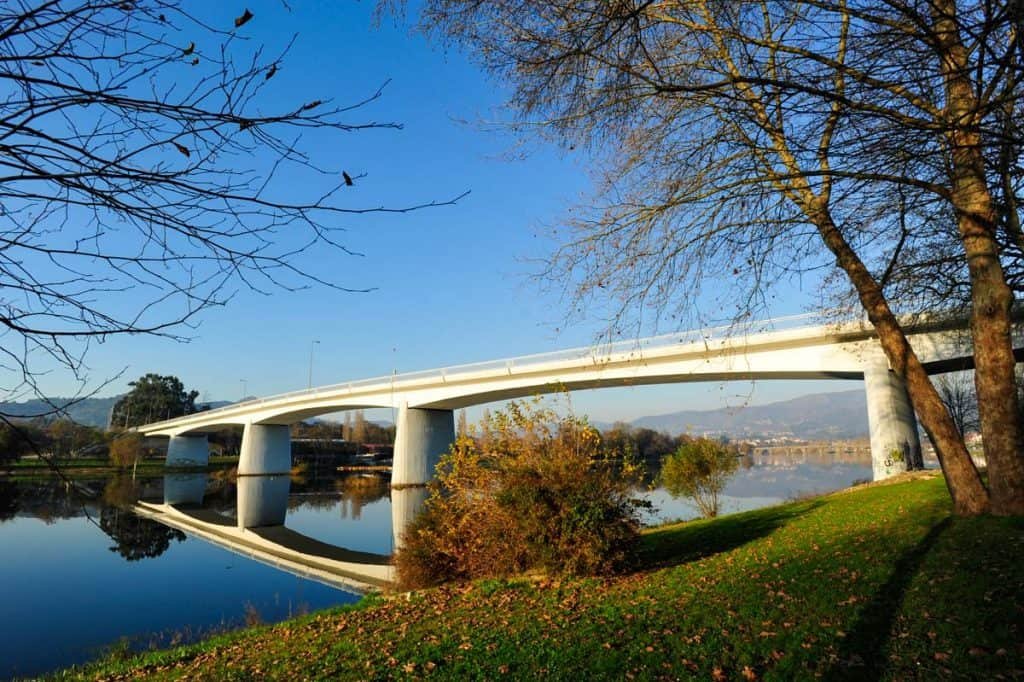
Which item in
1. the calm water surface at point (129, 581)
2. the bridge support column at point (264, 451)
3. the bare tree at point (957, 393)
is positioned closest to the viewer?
the calm water surface at point (129, 581)

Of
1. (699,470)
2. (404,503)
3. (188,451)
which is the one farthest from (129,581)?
(188,451)

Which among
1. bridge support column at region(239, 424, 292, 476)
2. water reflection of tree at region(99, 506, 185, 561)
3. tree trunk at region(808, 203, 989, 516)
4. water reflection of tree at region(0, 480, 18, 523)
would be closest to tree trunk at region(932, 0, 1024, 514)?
tree trunk at region(808, 203, 989, 516)

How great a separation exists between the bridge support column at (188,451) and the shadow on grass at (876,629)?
2620 inches

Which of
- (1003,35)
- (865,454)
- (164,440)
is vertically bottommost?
(865,454)

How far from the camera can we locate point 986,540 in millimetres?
6625

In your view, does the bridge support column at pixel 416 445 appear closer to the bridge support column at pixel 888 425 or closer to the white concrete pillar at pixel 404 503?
the white concrete pillar at pixel 404 503

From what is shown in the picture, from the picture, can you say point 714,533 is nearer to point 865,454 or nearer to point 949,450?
point 949,450

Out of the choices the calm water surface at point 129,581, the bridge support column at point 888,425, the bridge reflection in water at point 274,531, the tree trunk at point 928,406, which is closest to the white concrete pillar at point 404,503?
the bridge reflection in water at point 274,531

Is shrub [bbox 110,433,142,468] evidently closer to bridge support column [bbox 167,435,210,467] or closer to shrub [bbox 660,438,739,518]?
shrub [bbox 660,438,739,518]

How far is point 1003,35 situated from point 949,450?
6.81 meters

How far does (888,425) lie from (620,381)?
11.5 metres

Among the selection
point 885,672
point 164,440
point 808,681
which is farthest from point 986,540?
point 164,440

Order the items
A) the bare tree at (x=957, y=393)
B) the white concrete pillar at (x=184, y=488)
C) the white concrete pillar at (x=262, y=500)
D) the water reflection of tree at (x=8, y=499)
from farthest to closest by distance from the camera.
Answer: the white concrete pillar at (x=184, y=488)
the bare tree at (x=957, y=393)
the water reflection of tree at (x=8, y=499)
the white concrete pillar at (x=262, y=500)

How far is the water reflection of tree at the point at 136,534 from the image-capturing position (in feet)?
62.5
